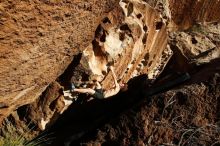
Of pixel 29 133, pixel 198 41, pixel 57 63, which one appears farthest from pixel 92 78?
pixel 198 41

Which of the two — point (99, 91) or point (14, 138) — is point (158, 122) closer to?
point (99, 91)

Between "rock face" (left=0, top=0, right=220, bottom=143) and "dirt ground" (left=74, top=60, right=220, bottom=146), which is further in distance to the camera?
"dirt ground" (left=74, top=60, right=220, bottom=146)

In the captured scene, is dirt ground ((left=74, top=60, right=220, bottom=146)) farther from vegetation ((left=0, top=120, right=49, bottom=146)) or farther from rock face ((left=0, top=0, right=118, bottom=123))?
rock face ((left=0, top=0, right=118, bottom=123))

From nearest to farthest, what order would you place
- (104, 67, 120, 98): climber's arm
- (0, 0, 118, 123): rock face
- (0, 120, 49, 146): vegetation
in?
(0, 0, 118, 123): rock face < (0, 120, 49, 146): vegetation < (104, 67, 120, 98): climber's arm

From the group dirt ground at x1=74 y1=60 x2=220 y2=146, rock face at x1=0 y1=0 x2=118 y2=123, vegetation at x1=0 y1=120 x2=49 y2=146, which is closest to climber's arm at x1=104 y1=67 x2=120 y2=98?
dirt ground at x1=74 y1=60 x2=220 y2=146

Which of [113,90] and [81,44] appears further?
[113,90]

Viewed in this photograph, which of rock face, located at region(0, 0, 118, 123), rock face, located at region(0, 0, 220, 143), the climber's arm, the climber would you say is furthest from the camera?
the climber's arm

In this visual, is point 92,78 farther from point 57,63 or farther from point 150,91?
point 150,91

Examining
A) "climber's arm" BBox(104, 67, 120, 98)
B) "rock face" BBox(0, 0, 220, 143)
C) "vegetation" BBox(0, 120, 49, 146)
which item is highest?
"rock face" BBox(0, 0, 220, 143)

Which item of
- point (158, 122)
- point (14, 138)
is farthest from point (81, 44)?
point (158, 122)

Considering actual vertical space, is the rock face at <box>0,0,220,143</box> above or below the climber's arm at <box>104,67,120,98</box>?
above
